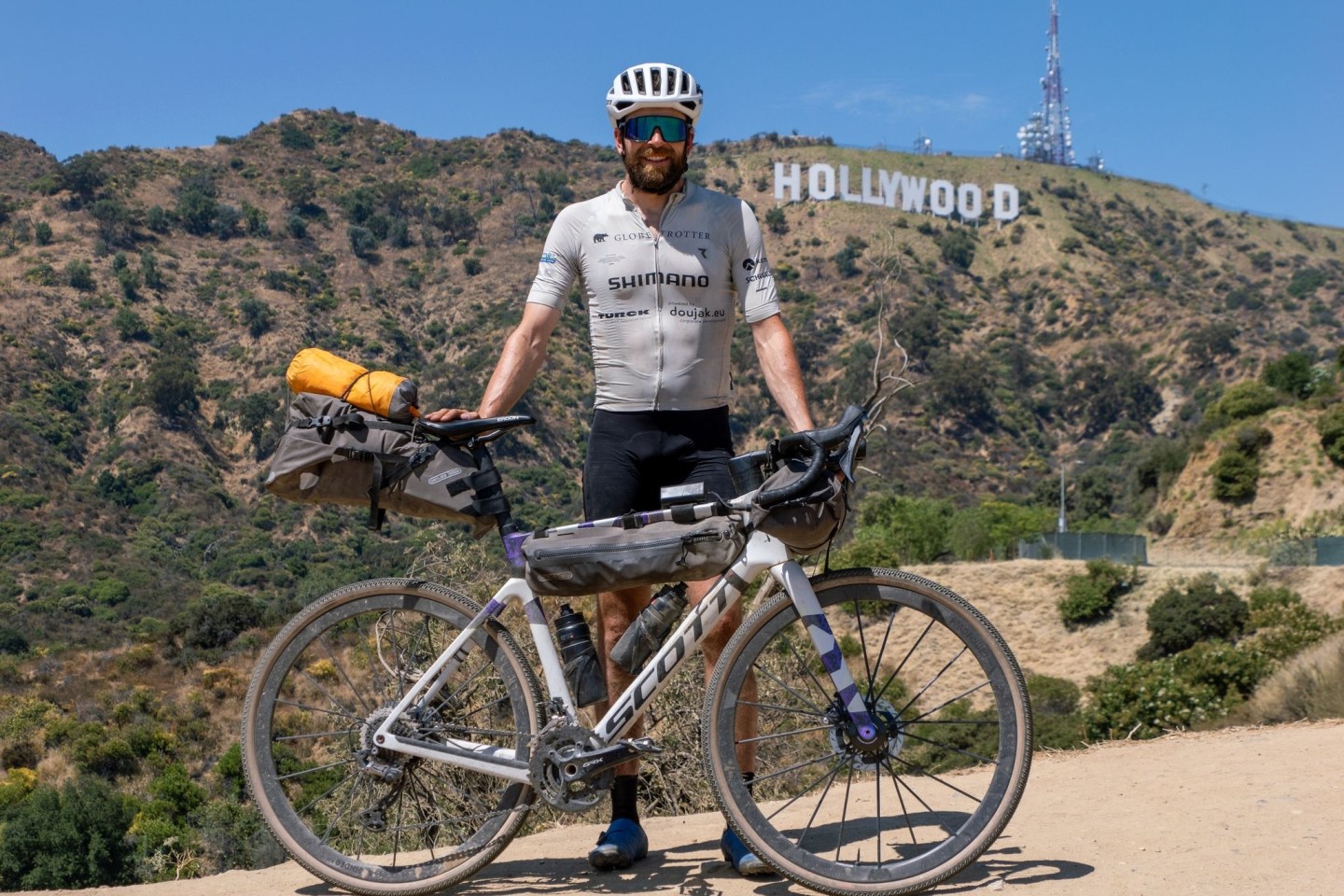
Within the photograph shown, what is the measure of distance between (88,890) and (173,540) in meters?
47.7

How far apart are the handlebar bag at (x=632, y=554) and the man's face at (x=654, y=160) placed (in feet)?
3.68

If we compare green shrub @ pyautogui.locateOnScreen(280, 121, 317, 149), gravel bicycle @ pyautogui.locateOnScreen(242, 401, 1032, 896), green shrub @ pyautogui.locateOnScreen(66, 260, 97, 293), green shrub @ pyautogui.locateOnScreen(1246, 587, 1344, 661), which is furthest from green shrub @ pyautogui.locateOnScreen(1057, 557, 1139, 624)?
green shrub @ pyautogui.locateOnScreen(280, 121, 317, 149)

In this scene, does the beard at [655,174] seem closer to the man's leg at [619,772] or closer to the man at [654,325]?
the man at [654,325]

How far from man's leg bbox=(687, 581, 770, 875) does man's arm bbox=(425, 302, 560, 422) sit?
81 cm

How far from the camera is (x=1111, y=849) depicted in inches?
153

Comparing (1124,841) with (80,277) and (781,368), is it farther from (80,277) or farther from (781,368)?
(80,277)

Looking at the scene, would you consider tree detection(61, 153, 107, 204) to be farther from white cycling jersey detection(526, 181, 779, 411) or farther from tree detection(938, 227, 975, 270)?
white cycling jersey detection(526, 181, 779, 411)

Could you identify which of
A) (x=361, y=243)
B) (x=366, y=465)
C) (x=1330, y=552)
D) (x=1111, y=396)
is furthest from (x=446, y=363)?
(x=366, y=465)

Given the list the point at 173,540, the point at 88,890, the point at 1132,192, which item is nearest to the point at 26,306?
the point at 173,540

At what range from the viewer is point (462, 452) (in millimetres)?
3785

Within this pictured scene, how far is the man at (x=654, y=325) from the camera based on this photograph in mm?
4027

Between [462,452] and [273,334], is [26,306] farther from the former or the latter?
[462,452]

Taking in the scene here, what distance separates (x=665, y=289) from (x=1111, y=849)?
2.14 m

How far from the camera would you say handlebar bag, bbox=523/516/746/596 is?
3.54 meters
